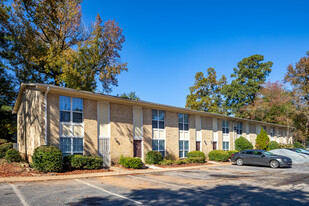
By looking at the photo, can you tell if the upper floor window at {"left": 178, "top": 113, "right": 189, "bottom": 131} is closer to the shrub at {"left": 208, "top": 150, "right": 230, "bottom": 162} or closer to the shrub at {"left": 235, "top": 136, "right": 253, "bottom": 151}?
the shrub at {"left": 208, "top": 150, "right": 230, "bottom": 162}

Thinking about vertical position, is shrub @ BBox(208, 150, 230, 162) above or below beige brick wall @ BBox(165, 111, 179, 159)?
below

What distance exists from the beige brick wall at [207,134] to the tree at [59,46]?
11.3 meters

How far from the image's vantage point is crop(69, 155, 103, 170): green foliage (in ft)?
49.0

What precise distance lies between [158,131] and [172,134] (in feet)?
6.33

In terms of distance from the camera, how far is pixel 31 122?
675 inches

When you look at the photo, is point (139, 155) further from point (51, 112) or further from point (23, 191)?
point (23, 191)

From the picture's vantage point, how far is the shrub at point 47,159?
13625 mm

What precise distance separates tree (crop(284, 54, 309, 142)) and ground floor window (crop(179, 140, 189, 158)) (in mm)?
27120

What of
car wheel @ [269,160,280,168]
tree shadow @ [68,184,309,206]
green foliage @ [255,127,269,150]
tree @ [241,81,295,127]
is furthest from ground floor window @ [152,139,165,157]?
tree @ [241,81,295,127]

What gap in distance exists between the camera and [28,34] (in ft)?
84.2

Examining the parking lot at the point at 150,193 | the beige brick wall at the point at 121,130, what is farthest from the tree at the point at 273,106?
the parking lot at the point at 150,193

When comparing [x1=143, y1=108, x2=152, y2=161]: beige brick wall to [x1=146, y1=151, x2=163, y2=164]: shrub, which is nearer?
A: [x1=146, y1=151, x2=163, y2=164]: shrub

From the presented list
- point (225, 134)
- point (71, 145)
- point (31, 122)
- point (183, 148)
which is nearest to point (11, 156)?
point (31, 122)

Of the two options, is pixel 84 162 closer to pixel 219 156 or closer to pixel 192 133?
pixel 192 133
